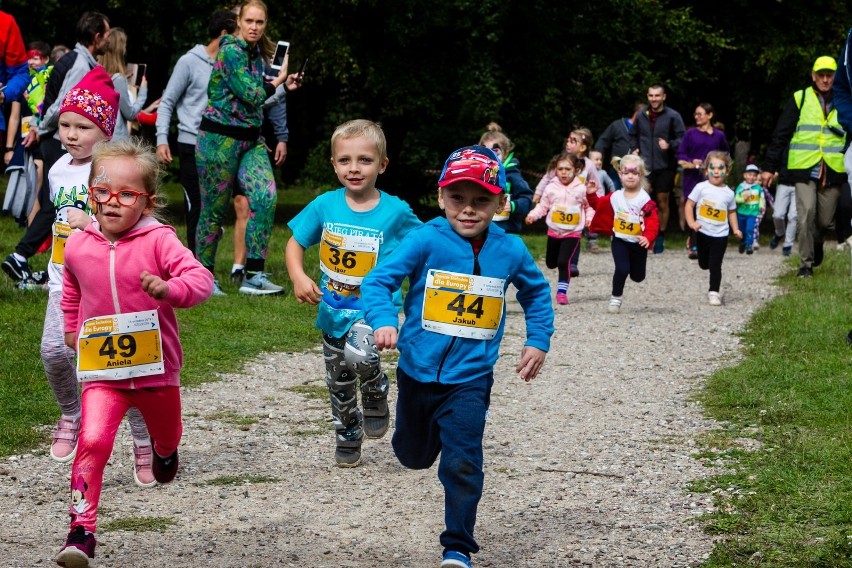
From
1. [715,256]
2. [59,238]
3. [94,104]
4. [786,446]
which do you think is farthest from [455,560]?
[715,256]

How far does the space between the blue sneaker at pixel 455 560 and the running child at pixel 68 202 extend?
7.87ft

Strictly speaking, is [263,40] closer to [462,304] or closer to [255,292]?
[255,292]

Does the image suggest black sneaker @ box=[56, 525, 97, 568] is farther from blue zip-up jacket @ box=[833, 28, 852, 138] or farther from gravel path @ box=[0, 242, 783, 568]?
blue zip-up jacket @ box=[833, 28, 852, 138]

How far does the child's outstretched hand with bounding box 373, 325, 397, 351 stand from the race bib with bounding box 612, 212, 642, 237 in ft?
27.1

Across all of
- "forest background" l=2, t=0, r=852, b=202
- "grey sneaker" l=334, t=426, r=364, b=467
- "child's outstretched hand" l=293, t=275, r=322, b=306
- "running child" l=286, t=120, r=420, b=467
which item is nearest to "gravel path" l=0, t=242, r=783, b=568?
"grey sneaker" l=334, t=426, r=364, b=467

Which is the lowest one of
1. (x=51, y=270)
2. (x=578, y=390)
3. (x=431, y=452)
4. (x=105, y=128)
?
(x=578, y=390)

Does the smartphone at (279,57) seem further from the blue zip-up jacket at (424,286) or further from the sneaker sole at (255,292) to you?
the blue zip-up jacket at (424,286)

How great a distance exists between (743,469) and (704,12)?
2080 cm

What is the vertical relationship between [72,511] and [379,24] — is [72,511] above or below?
below

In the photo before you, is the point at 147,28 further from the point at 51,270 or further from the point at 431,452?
the point at 431,452

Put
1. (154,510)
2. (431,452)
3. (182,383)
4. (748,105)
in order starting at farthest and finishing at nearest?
(748,105) → (182,383) → (154,510) → (431,452)

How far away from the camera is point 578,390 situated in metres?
8.85

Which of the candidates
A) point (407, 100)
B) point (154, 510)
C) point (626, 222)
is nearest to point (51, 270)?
point (154, 510)

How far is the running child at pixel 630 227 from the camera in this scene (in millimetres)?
12875
